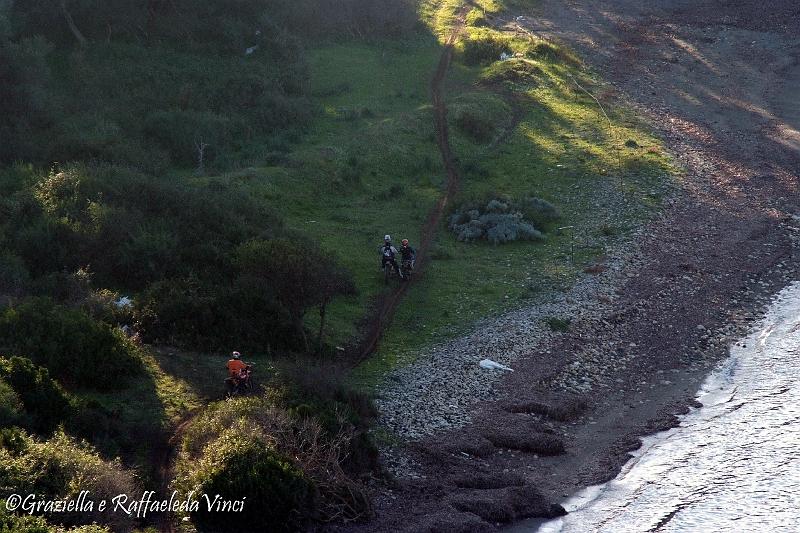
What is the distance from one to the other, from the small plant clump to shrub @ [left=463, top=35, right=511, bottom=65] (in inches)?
889

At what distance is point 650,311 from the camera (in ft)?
114

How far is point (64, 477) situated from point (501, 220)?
24.6 meters

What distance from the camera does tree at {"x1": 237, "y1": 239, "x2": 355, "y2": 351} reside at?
28578 millimetres

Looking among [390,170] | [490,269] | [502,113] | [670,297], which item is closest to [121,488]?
[490,269]

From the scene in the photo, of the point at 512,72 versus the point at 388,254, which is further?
the point at 512,72

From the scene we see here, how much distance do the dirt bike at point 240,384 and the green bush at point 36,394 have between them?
3.99 m

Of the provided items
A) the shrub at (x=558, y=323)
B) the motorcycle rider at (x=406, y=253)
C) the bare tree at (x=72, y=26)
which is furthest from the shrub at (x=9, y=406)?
the bare tree at (x=72, y=26)

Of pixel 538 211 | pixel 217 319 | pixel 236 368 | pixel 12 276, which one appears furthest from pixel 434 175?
pixel 236 368

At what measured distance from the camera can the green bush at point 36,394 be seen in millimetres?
21781

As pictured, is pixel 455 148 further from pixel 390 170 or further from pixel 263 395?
pixel 263 395

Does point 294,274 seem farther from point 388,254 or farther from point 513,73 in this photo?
point 513,73

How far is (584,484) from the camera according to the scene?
2450 cm

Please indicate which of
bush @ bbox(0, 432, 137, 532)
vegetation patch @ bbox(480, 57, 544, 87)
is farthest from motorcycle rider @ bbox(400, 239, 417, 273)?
vegetation patch @ bbox(480, 57, 544, 87)

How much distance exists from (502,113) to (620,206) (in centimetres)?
1242
